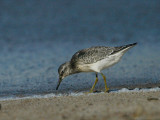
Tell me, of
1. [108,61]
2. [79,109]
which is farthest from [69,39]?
[79,109]

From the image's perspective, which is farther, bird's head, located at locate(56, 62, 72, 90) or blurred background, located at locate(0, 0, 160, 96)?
blurred background, located at locate(0, 0, 160, 96)

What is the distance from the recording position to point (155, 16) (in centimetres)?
1867

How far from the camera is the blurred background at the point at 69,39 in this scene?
968 centimetres

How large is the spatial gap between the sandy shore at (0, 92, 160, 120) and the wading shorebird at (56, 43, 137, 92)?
1418 mm

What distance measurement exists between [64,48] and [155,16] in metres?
6.69

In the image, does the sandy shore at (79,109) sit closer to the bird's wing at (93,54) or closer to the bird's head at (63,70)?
the bird's wing at (93,54)

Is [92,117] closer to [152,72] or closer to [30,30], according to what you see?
[152,72]

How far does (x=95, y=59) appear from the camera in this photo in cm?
897

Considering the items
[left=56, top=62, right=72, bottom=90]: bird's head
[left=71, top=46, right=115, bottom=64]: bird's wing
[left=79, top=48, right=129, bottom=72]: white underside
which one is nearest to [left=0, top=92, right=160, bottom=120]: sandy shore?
[left=79, top=48, right=129, bottom=72]: white underside

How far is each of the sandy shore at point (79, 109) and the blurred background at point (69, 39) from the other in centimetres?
156

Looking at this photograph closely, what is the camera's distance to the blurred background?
31.8 feet

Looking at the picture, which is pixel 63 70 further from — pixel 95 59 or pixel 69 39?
pixel 69 39

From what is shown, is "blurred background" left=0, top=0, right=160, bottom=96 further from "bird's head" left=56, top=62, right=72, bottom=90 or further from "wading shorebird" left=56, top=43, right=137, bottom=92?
"wading shorebird" left=56, top=43, right=137, bottom=92

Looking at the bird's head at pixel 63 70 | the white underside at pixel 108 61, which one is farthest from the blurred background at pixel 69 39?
the white underside at pixel 108 61
